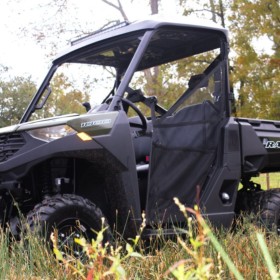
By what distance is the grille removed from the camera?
13.4 ft

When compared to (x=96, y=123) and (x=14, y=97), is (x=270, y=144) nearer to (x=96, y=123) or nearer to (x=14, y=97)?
(x=96, y=123)

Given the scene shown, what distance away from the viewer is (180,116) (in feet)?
15.7

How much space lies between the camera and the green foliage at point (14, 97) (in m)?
31.2

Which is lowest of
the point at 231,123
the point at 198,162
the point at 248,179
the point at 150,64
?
the point at 248,179

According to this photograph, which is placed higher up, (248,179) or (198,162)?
(198,162)

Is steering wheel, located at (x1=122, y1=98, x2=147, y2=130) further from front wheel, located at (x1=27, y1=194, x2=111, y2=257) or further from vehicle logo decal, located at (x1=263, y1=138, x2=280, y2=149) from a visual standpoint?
vehicle logo decal, located at (x1=263, y1=138, x2=280, y2=149)

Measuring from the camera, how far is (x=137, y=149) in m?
4.80

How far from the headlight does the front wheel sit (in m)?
0.46

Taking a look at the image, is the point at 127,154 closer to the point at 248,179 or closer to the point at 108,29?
the point at 108,29

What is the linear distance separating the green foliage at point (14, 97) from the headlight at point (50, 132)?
88.1ft

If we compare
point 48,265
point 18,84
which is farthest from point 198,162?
point 18,84

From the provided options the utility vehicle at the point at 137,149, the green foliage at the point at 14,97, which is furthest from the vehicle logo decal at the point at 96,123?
the green foliage at the point at 14,97

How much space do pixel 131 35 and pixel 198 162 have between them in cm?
130

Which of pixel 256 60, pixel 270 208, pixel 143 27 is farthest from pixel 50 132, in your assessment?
pixel 256 60
